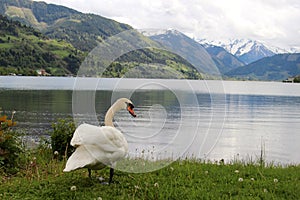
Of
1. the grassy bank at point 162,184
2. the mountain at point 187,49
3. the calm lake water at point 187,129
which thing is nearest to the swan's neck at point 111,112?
the calm lake water at point 187,129

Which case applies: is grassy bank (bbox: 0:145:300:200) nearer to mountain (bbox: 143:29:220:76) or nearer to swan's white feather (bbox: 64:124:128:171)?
swan's white feather (bbox: 64:124:128:171)

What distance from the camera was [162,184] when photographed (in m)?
9.35

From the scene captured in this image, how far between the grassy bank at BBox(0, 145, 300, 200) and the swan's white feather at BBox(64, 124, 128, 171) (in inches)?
26.0

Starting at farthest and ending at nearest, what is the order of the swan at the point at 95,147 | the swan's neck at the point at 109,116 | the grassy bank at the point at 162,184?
1. the swan's neck at the point at 109,116
2. the grassy bank at the point at 162,184
3. the swan at the point at 95,147

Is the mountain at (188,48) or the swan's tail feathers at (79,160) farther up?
→ the mountain at (188,48)

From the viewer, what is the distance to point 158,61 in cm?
1261

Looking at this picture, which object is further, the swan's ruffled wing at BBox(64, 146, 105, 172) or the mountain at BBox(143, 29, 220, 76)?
the mountain at BBox(143, 29, 220, 76)

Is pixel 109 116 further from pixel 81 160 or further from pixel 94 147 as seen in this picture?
pixel 81 160

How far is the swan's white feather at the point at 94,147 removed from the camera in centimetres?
831

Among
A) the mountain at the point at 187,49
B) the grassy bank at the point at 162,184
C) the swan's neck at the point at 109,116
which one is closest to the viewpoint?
the grassy bank at the point at 162,184

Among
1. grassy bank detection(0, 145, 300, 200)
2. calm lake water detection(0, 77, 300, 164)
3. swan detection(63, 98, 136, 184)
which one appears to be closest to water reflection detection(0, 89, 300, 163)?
calm lake water detection(0, 77, 300, 164)

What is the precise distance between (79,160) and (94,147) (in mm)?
406

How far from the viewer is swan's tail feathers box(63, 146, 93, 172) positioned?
8186 millimetres

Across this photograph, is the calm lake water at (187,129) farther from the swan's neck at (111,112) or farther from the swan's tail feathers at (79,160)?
the swan's tail feathers at (79,160)
